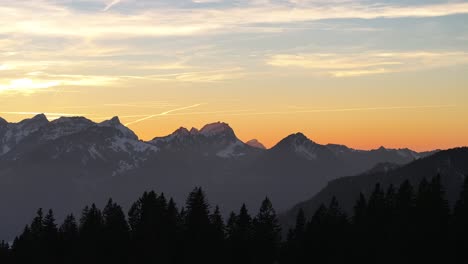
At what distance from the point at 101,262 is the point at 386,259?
35.6 m

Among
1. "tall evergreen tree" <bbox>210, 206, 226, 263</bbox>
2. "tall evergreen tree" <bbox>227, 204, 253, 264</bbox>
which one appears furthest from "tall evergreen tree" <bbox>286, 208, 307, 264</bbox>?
"tall evergreen tree" <bbox>210, 206, 226, 263</bbox>

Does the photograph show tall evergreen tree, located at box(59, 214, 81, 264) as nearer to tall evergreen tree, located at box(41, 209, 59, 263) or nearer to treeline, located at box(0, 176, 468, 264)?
treeline, located at box(0, 176, 468, 264)

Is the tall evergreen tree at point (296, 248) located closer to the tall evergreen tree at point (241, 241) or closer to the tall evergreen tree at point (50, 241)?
the tall evergreen tree at point (241, 241)

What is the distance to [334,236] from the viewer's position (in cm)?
10375

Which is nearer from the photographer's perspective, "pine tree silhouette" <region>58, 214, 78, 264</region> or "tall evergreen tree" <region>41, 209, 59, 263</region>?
"pine tree silhouette" <region>58, 214, 78, 264</region>

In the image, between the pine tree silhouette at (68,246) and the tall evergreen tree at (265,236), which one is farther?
the tall evergreen tree at (265,236)

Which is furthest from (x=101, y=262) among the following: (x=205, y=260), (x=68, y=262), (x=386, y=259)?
(x=386, y=259)

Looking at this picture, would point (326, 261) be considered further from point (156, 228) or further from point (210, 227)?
point (156, 228)

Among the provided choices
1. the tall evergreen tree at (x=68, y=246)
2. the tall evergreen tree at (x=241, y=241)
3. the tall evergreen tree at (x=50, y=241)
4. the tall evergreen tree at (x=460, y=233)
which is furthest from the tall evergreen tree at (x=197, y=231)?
the tall evergreen tree at (x=460, y=233)

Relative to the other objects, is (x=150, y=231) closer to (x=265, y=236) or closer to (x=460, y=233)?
(x=265, y=236)

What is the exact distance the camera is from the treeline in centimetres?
9812

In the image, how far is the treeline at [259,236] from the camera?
9812 centimetres

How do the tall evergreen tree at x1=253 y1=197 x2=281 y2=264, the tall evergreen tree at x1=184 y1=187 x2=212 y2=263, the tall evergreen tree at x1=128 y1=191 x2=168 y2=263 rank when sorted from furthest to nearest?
the tall evergreen tree at x1=253 y1=197 x2=281 y2=264, the tall evergreen tree at x1=184 y1=187 x2=212 y2=263, the tall evergreen tree at x1=128 y1=191 x2=168 y2=263

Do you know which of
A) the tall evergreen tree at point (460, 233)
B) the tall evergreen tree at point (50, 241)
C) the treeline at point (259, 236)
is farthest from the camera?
the tall evergreen tree at point (50, 241)
